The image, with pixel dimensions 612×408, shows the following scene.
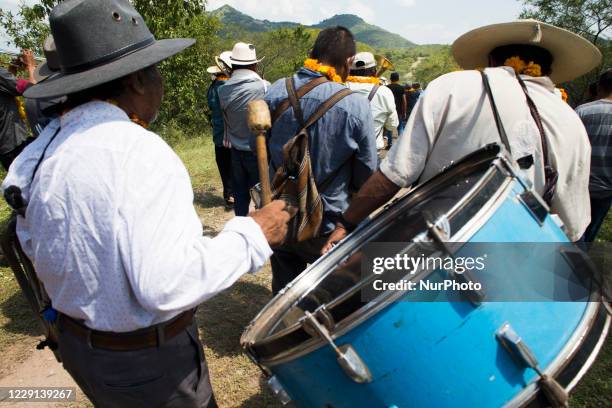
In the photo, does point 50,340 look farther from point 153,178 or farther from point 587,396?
point 587,396

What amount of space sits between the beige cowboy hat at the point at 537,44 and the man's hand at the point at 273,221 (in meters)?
1.43

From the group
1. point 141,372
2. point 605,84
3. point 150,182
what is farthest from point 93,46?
point 605,84

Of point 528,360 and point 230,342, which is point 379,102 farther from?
point 528,360

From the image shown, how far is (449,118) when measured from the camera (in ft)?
5.92

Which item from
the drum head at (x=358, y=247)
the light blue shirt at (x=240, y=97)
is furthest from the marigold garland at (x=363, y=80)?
the drum head at (x=358, y=247)

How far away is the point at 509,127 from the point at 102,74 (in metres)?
1.56

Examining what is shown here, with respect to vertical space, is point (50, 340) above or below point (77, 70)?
below

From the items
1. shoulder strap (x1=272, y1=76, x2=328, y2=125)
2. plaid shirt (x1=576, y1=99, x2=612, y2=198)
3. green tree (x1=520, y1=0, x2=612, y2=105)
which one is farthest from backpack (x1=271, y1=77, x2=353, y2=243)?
green tree (x1=520, y1=0, x2=612, y2=105)

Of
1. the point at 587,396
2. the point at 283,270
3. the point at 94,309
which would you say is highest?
the point at 94,309

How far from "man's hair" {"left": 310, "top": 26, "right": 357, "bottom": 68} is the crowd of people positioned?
2.61 feet

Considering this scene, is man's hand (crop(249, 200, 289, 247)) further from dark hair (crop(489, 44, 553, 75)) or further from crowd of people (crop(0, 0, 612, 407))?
dark hair (crop(489, 44, 553, 75))

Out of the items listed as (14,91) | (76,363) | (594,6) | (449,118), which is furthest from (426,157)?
(594,6)

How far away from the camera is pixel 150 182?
1.14 metres

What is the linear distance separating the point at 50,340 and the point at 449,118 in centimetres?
197
